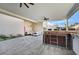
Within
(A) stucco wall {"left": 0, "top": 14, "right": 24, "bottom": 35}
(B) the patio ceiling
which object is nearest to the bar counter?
(B) the patio ceiling

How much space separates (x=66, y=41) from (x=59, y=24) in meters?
2.91

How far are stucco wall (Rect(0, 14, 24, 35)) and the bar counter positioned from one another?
4186mm

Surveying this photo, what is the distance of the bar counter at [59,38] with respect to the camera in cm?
555

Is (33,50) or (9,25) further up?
(9,25)

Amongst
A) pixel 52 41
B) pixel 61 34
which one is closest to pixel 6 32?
pixel 52 41

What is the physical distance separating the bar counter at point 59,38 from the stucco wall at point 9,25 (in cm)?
419

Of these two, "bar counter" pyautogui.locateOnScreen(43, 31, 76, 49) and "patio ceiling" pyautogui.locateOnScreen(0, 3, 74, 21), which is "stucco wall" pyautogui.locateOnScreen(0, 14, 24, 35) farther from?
"bar counter" pyautogui.locateOnScreen(43, 31, 76, 49)

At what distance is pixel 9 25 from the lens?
9789 millimetres

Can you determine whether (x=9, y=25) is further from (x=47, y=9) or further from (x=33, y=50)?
(x=33, y=50)

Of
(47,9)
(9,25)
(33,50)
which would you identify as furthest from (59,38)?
(9,25)

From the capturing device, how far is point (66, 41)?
18.4ft

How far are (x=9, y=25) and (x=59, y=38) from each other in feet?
18.4

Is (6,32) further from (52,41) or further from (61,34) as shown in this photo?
(61,34)

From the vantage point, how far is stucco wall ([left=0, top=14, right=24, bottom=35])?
881cm
